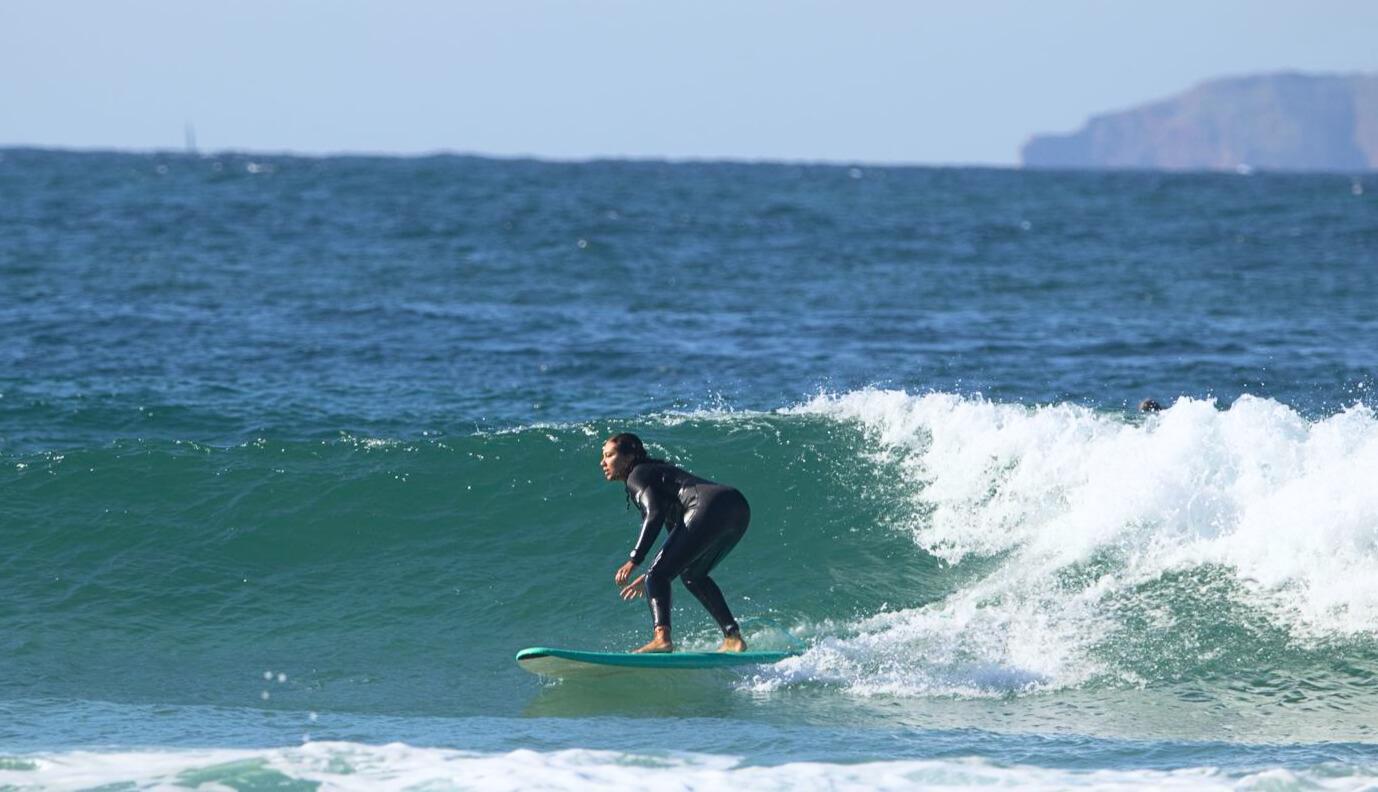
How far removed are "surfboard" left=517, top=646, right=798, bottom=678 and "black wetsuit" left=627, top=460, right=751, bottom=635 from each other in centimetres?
24

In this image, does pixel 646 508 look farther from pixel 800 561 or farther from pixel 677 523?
pixel 800 561

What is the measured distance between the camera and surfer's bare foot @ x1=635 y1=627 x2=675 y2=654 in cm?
980

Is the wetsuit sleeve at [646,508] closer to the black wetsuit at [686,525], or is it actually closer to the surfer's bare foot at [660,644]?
the black wetsuit at [686,525]

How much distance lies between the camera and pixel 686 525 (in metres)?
Result: 10.0

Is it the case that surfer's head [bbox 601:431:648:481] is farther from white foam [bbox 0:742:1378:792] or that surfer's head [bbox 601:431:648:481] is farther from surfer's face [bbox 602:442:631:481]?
white foam [bbox 0:742:1378:792]

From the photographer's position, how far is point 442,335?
2283 centimetres

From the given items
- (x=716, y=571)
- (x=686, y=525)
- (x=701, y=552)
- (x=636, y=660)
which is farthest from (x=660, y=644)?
(x=716, y=571)

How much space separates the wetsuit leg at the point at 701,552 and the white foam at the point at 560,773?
5.82 ft

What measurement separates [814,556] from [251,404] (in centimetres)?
760

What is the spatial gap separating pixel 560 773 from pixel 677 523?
244 cm

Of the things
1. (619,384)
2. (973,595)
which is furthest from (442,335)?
(973,595)

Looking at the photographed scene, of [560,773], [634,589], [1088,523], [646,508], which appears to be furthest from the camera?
[1088,523]

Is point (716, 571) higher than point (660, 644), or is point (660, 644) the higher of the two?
point (660, 644)

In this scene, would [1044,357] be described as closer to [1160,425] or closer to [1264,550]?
[1160,425]
